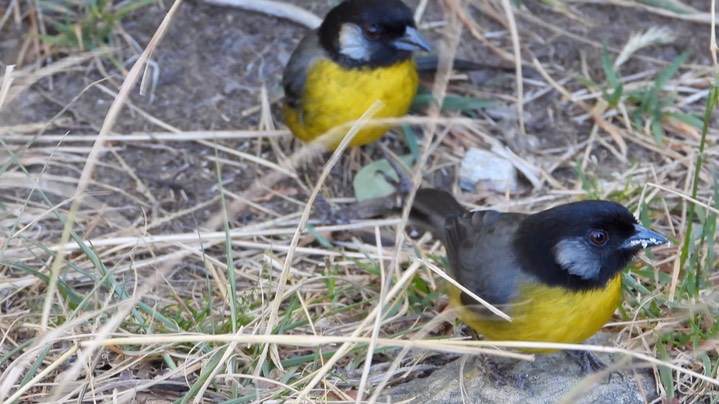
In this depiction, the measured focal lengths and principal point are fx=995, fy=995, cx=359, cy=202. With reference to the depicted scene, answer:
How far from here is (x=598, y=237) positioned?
385 centimetres

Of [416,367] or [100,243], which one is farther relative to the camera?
[100,243]

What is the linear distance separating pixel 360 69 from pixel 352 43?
0.52ft

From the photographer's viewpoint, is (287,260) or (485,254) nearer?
(287,260)

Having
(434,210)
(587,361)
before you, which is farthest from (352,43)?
(587,361)

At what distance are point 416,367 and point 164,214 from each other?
1872 millimetres

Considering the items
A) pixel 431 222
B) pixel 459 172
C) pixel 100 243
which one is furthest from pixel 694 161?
pixel 100 243

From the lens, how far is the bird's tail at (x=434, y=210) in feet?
15.6

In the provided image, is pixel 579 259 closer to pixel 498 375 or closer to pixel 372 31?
pixel 498 375

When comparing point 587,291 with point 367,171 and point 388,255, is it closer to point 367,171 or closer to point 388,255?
point 388,255

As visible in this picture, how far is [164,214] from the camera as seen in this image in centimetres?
539

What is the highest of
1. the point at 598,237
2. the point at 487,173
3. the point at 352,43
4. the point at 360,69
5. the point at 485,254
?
the point at 598,237

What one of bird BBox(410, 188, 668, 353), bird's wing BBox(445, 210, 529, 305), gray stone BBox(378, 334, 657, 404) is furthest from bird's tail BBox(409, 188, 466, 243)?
gray stone BBox(378, 334, 657, 404)

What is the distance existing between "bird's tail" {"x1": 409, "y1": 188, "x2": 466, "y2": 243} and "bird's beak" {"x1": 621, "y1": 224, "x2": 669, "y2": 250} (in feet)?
3.25

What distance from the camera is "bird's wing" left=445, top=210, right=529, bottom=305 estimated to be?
13.3 feet
